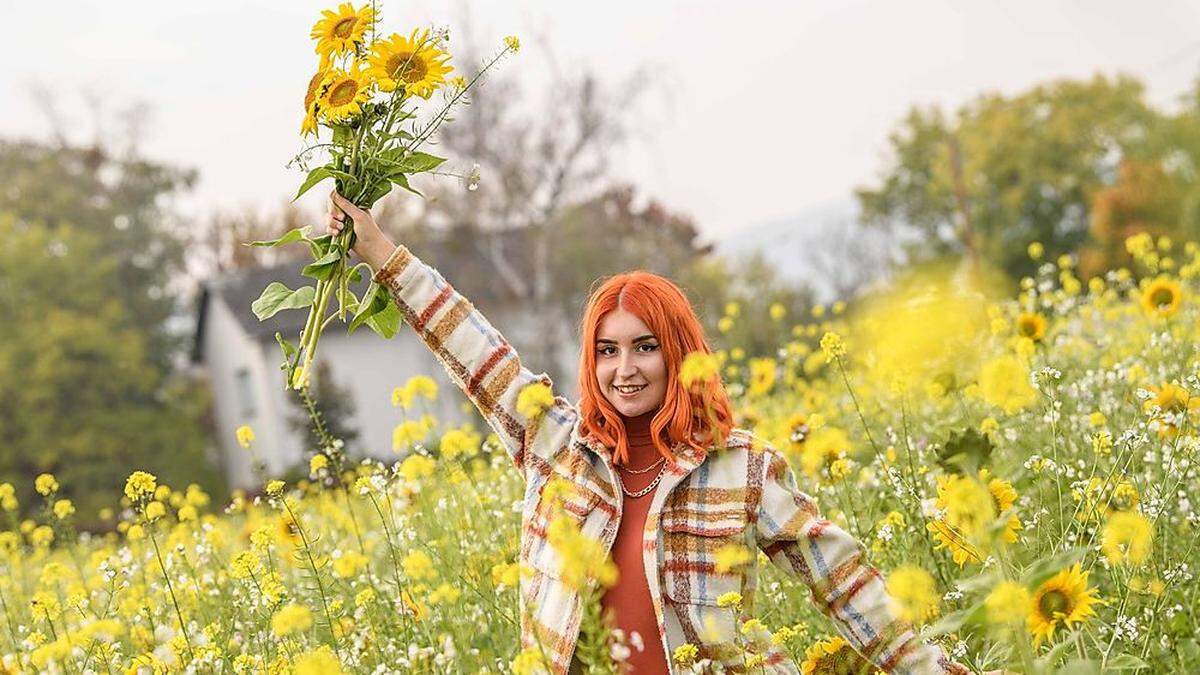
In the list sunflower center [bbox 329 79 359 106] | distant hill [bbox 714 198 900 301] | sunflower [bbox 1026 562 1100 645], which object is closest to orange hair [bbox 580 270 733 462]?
sunflower center [bbox 329 79 359 106]

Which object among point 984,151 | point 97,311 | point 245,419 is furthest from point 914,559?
point 984,151

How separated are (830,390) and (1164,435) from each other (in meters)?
4.92

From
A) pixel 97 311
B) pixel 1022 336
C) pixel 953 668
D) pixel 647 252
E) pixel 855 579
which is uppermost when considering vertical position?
pixel 97 311

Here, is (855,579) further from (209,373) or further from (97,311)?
(209,373)

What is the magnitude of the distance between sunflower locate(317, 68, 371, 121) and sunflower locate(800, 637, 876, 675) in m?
1.37

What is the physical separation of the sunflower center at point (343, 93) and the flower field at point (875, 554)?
0.72m

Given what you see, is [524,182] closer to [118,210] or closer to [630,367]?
[118,210]

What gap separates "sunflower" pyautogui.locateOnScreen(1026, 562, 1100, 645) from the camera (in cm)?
194

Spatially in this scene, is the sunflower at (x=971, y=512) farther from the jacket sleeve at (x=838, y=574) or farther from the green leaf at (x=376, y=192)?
the green leaf at (x=376, y=192)

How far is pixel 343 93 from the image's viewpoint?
A: 271cm

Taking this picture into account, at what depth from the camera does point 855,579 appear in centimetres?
245

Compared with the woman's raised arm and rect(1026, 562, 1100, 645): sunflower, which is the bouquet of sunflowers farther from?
rect(1026, 562, 1100, 645): sunflower

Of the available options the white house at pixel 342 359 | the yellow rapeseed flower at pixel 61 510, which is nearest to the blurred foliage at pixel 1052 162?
the white house at pixel 342 359

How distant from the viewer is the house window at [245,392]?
1061 inches
